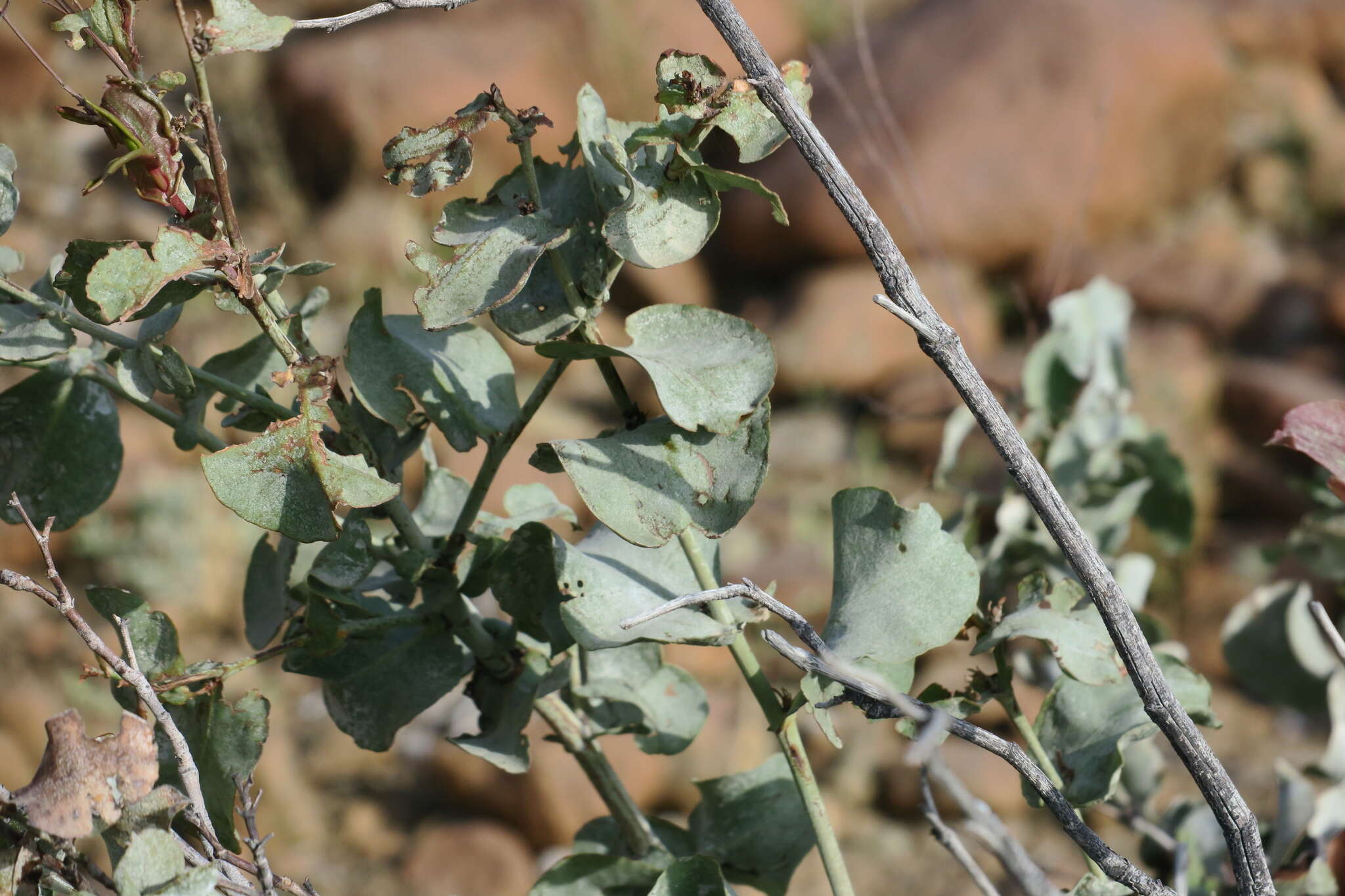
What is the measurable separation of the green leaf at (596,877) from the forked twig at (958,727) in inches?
7.4

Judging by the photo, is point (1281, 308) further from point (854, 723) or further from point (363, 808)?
point (363, 808)

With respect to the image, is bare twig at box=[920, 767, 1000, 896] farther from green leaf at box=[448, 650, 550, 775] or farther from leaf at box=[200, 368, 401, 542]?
leaf at box=[200, 368, 401, 542]

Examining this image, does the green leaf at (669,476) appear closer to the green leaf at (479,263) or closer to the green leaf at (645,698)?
the green leaf at (479,263)

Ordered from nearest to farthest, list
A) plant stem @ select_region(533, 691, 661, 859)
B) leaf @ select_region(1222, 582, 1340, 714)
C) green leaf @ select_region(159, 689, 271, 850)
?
1. green leaf @ select_region(159, 689, 271, 850)
2. plant stem @ select_region(533, 691, 661, 859)
3. leaf @ select_region(1222, 582, 1340, 714)

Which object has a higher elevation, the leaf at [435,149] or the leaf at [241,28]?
the leaf at [241,28]

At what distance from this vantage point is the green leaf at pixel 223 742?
498mm

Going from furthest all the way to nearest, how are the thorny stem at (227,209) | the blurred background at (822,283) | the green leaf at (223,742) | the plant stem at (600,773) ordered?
the blurred background at (822,283)
the plant stem at (600,773)
the green leaf at (223,742)
the thorny stem at (227,209)

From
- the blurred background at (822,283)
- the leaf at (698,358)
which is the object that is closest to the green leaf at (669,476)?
the leaf at (698,358)

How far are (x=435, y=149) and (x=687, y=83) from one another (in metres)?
0.10

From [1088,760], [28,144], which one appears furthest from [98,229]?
[1088,760]

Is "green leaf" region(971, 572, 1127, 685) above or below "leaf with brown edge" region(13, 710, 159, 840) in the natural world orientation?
below

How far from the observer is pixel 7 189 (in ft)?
1.68

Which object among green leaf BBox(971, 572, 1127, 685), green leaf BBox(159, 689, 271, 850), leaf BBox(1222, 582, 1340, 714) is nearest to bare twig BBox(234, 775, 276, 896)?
green leaf BBox(159, 689, 271, 850)

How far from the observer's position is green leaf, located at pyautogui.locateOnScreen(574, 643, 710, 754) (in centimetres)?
62
